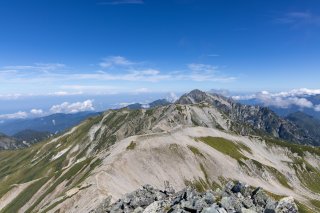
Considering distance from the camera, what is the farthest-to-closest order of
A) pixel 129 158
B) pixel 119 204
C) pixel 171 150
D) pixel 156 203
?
pixel 171 150 < pixel 129 158 < pixel 119 204 < pixel 156 203

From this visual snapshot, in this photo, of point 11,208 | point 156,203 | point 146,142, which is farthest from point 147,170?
point 156,203

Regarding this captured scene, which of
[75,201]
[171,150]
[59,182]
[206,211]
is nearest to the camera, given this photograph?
[206,211]

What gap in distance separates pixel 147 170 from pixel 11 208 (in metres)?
72.4

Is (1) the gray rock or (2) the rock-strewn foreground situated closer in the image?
(2) the rock-strewn foreground

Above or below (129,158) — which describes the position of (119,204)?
above

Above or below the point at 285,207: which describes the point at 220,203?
above

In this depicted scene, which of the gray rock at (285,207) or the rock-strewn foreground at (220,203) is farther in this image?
the gray rock at (285,207)

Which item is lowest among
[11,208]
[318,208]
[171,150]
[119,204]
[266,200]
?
[318,208]

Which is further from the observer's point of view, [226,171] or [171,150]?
[226,171]

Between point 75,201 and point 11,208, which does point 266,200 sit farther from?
point 11,208

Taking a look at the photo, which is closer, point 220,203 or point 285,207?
point 220,203

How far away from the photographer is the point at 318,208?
195000 mm

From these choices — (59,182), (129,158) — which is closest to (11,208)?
(59,182)

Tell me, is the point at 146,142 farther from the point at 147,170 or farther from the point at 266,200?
the point at 266,200
